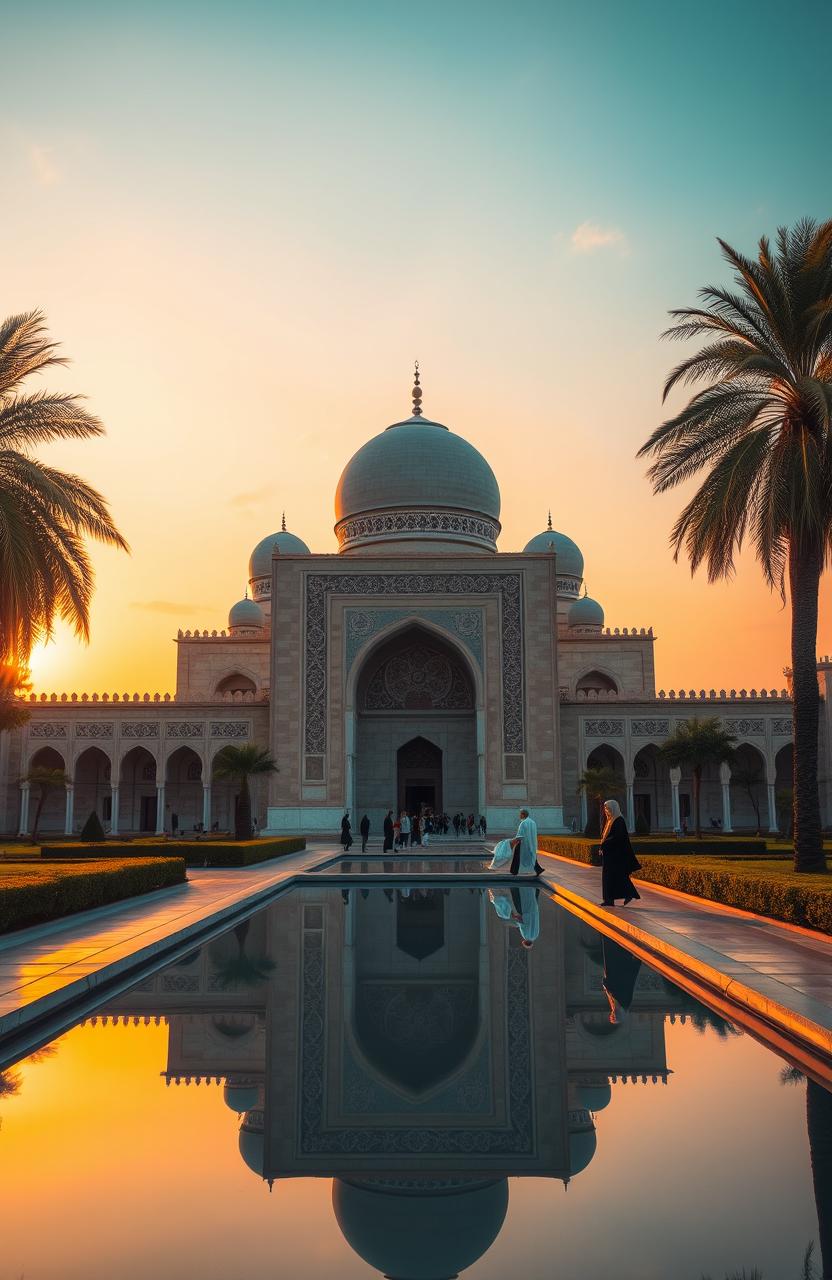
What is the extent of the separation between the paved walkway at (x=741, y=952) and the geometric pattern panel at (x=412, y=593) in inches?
Answer: 569

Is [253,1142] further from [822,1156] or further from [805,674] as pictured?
[805,674]

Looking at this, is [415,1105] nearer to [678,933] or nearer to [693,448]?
[678,933]

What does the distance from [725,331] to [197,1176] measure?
10.6 metres

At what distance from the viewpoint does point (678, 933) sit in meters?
7.02

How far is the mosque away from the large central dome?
55 mm

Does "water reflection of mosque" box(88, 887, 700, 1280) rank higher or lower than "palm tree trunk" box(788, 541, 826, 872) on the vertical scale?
lower

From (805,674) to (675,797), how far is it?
15.7m

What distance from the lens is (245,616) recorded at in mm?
34406

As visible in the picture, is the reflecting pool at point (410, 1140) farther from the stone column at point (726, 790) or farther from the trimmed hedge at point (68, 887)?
the stone column at point (726, 790)

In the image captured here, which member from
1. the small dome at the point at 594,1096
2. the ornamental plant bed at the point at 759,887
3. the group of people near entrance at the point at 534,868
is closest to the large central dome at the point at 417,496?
the group of people near entrance at the point at 534,868

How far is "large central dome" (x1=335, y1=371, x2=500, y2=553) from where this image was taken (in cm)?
2814

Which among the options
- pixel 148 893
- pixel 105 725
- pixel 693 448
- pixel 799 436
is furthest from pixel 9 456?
pixel 105 725

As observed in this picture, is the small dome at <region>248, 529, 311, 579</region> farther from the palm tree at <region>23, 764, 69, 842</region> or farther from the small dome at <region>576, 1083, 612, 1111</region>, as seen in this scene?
the small dome at <region>576, 1083, 612, 1111</region>

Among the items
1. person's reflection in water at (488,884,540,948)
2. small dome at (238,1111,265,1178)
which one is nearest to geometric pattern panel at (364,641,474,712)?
person's reflection in water at (488,884,540,948)
